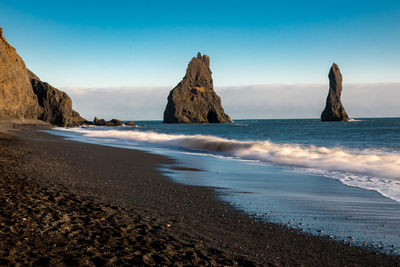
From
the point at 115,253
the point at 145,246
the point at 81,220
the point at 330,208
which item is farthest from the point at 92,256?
the point at 330,208

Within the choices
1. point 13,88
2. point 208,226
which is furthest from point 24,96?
point 208,226

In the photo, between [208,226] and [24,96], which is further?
[24,96]

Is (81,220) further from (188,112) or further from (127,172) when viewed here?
(188,112)

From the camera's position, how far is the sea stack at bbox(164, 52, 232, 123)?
168250 millimetres

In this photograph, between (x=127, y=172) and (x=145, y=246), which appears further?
(x=127, y=172)

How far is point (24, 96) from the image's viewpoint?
74375 mm

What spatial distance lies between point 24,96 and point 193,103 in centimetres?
10545

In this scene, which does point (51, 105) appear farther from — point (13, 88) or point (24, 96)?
point (13, 88)

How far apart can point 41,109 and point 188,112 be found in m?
90.4

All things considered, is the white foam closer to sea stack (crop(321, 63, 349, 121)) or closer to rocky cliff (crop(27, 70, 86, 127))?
rocky cliff (crop(27, 70, 86, 127))

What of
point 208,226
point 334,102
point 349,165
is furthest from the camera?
point 334,102

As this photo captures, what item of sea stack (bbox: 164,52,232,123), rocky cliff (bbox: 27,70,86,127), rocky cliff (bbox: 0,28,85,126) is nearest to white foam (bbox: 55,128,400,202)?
rocky cliff (bbox: 0,28,85,126)

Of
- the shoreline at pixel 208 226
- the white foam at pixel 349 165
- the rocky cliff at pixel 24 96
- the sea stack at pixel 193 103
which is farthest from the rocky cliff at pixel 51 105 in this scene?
the shoreline at pixel 208 226

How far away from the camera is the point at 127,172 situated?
1160cm
